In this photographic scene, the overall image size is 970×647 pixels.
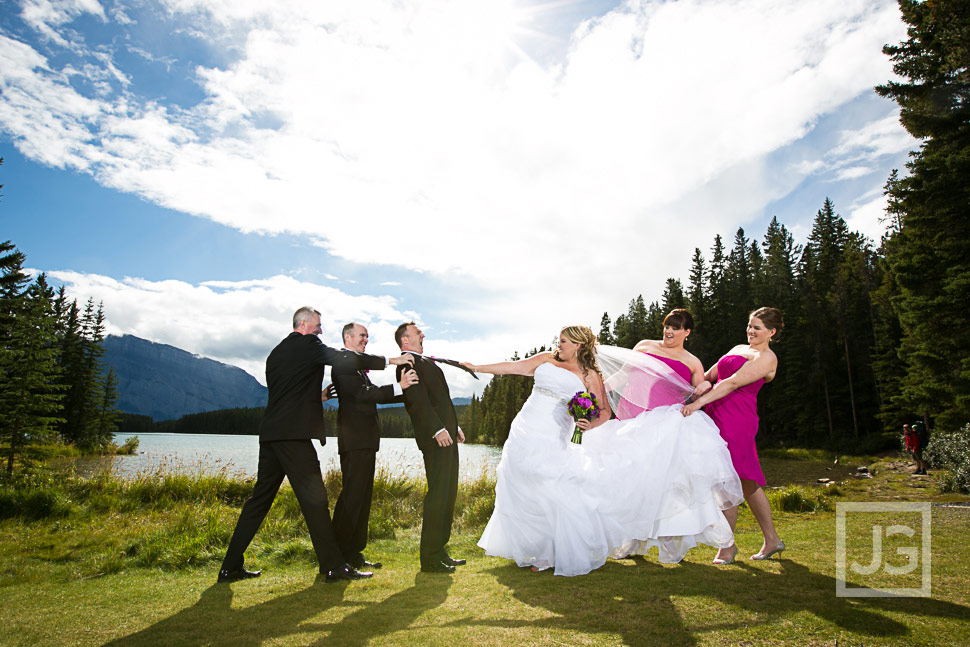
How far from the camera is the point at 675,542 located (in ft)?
16.7

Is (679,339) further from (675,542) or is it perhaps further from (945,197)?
(945,197)

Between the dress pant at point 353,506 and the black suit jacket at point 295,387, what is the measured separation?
0.48 m

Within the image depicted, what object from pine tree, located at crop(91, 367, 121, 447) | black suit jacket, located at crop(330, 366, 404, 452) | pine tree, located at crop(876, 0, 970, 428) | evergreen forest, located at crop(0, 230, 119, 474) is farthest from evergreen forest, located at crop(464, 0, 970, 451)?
pine tree, located at crop(91, 367, 121, 447)

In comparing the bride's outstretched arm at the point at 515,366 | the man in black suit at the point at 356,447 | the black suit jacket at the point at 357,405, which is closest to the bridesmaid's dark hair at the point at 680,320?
the bride's outstretched arm at the point at 515,366

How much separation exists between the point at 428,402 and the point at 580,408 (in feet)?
5.43

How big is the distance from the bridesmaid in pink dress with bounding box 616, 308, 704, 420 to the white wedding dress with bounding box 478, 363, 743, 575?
39cm

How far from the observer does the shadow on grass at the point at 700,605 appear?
3299 millimetres

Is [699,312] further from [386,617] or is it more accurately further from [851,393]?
[386,617]

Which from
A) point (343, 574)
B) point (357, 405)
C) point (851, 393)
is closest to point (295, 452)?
point (357, 405)

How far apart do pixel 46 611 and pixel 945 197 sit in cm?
2158

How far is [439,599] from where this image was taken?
13.9ft

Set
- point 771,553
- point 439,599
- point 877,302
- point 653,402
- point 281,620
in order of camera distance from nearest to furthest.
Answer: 1. point 281,620
2. point 439,599
3. point 771,553
4. point 653,402
5. point 877,302

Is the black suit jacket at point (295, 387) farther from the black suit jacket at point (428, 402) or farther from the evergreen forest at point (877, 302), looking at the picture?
the evergreen forest at point (877, 302)

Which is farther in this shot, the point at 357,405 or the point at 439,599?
the point at 357,405
